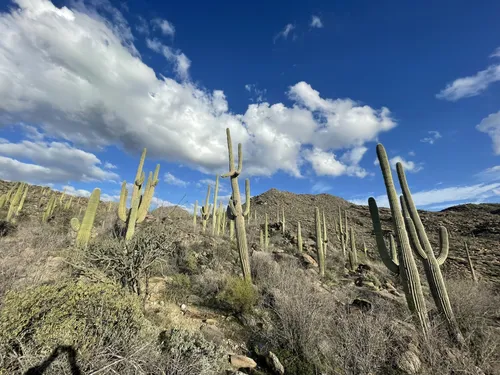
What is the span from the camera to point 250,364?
4.36 meters

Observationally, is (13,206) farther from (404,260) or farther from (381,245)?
(404,260)

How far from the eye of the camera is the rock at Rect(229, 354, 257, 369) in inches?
169

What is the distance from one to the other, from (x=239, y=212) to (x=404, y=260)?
5.52 meters

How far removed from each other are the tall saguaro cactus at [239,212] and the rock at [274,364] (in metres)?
3.73

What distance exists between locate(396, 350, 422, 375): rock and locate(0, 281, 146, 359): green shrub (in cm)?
409

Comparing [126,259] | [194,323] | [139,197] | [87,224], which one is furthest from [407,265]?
[87,224]

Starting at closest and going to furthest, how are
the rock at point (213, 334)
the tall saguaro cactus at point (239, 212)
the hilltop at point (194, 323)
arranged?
1. the hilltop at point (194, 323)
2. the rock at point (213, 334)
3. the tall saguaro cactus at point (239, 212)

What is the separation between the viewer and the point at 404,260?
20.5 ft

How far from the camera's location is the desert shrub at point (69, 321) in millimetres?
2982

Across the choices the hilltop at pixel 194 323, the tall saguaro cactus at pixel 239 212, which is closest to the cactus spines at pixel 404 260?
the hilltop at pixel 194 323

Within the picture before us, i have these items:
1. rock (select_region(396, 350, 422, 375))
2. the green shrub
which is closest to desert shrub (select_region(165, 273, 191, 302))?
the green shrub

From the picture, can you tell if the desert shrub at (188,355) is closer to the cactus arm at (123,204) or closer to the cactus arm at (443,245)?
the cactus arm at (443,245)

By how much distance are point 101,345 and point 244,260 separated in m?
5.85

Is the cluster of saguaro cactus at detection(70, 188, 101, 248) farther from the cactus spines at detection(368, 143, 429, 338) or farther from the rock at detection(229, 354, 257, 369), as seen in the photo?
the cactus spines at detection(368, 143, 429, 338)
